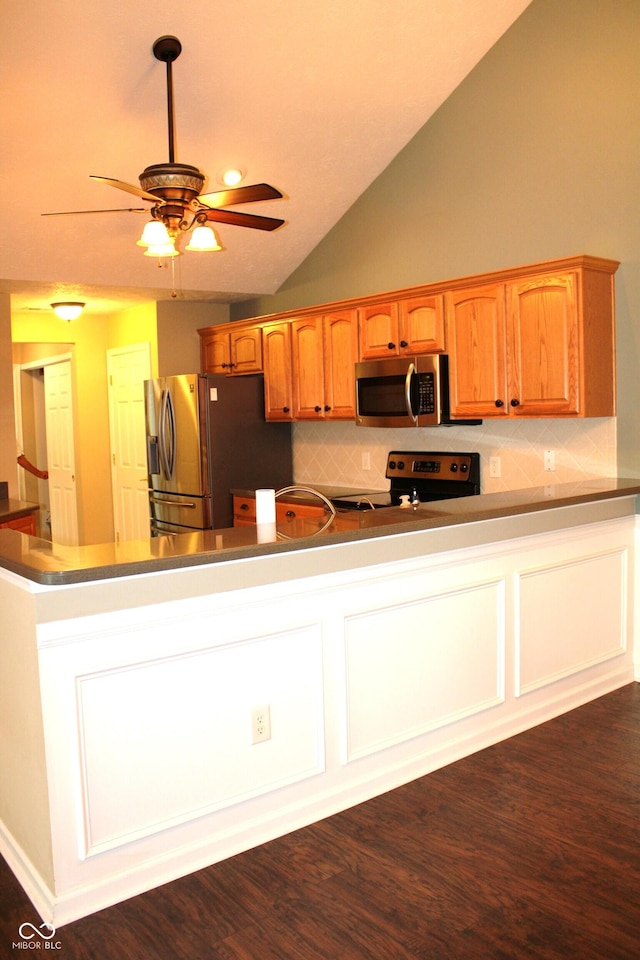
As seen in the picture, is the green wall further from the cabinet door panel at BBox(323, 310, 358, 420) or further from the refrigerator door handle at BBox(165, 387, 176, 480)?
the refrigerator door handle at BBox(165, 387, 176, 480)

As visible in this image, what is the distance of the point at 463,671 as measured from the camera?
3188mm

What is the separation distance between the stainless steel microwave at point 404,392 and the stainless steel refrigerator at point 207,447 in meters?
1.15

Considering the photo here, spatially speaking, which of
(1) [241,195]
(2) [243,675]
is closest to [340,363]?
(1) [241,195]

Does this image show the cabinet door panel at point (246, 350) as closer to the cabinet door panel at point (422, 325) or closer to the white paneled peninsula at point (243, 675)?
the cabinet door panel at point (422, 325)

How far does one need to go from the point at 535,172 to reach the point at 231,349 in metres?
2.71

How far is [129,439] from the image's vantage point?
715 cm

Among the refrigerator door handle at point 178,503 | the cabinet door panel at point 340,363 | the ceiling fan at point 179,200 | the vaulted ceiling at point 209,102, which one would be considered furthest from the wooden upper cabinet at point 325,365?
the ceiling fan at point 179,200

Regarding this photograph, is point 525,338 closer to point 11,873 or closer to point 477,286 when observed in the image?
point 477,286

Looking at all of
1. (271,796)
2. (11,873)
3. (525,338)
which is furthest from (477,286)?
(11,873)

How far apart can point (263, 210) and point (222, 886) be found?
3.96m

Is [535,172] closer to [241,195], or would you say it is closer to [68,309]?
[241,195]

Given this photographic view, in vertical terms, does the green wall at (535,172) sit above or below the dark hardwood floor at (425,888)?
above

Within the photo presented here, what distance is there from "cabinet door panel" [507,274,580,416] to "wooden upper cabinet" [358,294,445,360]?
0.54 meters

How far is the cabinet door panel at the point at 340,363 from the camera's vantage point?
514cm
